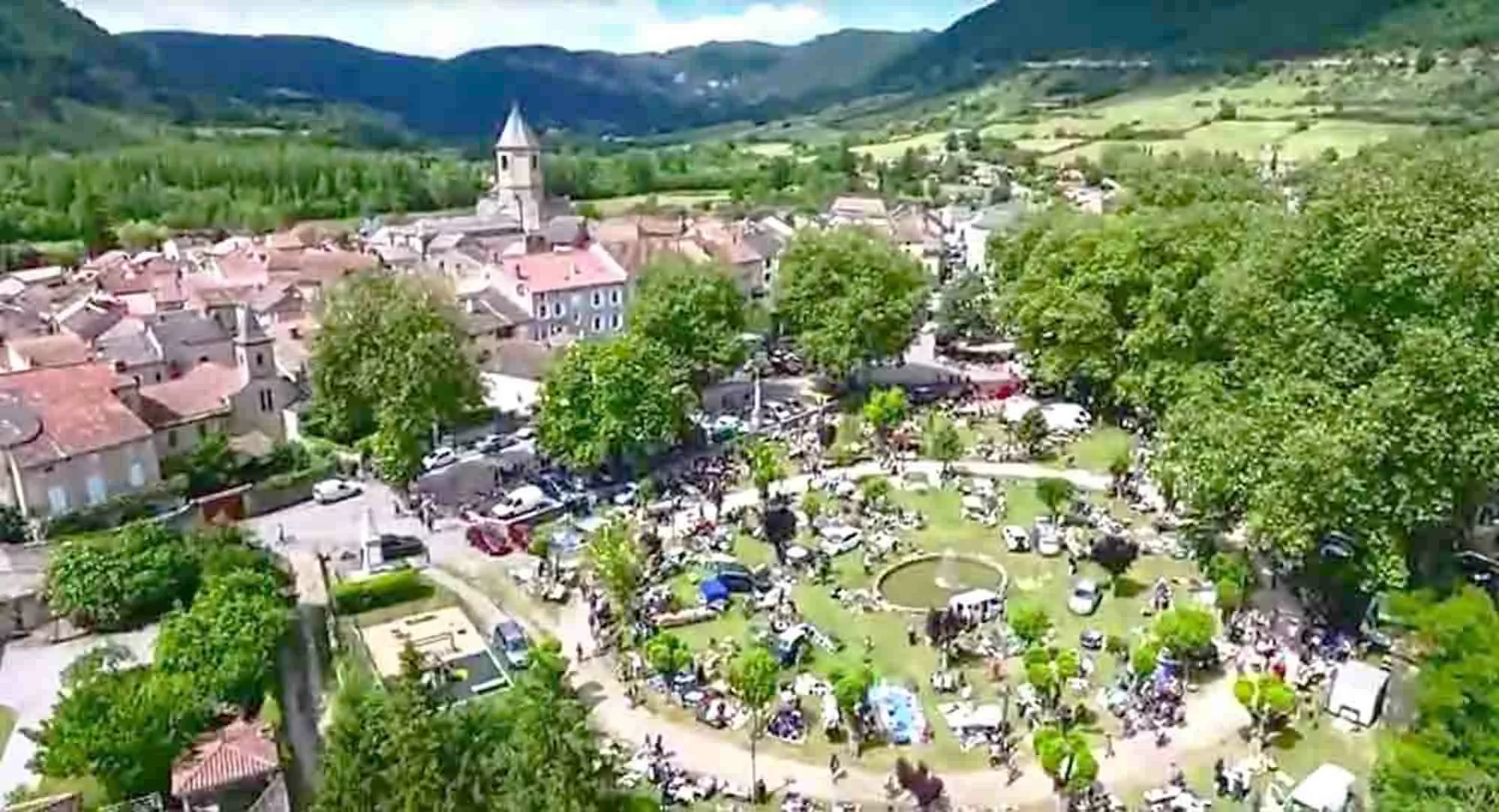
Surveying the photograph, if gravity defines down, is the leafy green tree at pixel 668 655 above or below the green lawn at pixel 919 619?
above

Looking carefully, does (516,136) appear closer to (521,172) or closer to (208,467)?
(521,172)

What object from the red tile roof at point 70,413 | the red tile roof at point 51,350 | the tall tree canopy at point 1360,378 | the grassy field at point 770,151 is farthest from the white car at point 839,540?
the grassy field at point 770,151

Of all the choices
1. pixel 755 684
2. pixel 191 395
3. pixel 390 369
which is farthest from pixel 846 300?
pixel 755 684

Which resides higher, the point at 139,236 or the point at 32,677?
the point at 139,236

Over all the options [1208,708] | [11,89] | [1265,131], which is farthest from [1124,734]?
[11,89]

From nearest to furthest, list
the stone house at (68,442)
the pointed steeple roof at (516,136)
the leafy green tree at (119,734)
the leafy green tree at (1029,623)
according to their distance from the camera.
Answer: the leafy green tree at (119,734) → the leafy green tree at (1029,623) → the stone house at (68,442) → the pointed steeple roof at (516,136)

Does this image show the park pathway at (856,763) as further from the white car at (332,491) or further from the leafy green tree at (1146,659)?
the white car at (332,491)

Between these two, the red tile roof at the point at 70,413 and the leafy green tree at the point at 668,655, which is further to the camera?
the red tile roof at the point at 70,413
